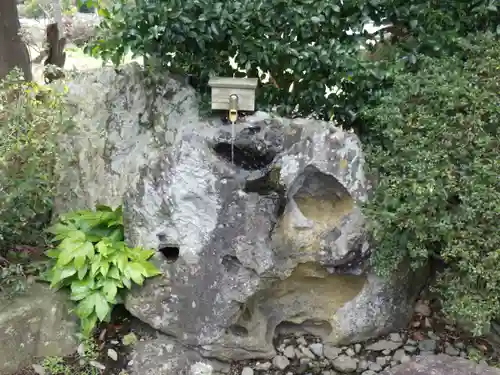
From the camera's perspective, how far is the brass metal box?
13.5 feet

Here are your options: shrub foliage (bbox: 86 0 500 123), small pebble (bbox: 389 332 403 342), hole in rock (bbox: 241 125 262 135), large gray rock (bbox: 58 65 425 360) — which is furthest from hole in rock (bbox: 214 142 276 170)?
small pebble (bbox: 389 332 403 342)

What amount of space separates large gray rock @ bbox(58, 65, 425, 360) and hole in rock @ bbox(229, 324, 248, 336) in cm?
1

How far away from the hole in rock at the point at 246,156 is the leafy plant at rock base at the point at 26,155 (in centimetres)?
159

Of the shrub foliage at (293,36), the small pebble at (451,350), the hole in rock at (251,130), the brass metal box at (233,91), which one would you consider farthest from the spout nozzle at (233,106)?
the small pebble at (451,350)

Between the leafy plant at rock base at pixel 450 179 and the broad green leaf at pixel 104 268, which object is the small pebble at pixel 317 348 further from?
the broad green leaf at pixel 104 268

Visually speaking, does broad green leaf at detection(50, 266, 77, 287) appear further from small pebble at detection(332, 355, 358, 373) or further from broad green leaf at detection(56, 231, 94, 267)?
small pebble at detection(332, 355, 358, 373)

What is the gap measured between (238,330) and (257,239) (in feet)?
2.69

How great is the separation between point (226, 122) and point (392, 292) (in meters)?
2.02

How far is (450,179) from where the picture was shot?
3.45 metres

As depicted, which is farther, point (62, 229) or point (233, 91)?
point (62, 229)

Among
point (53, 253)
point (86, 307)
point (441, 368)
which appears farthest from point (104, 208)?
point (441, 368)

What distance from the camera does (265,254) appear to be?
12.5ft

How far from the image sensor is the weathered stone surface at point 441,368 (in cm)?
334

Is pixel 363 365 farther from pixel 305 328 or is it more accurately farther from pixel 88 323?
pixel 88 323
